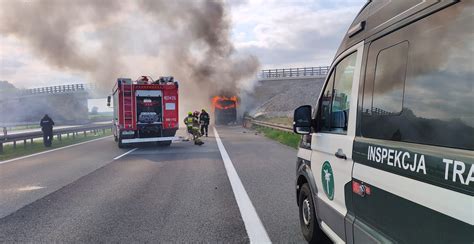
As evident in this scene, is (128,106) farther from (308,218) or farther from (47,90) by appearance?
(47,90)

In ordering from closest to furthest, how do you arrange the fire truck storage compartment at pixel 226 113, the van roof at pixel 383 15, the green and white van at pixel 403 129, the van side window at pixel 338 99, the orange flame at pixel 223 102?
the green and white van at pixel 403 129, the van roof at pixel 383 15, the van side window at pixel 338 99, the fire truck storage compartment at pixel 226 113, the orange flame at pixel 223 102

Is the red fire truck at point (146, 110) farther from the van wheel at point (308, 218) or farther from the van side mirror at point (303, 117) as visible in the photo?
the van side mirror at point (303, 117)

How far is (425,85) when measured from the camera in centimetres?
→ 222

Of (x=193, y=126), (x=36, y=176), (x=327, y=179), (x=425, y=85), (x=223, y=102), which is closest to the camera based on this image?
(x=425, y=85)

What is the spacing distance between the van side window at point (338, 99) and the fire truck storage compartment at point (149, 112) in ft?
46.0

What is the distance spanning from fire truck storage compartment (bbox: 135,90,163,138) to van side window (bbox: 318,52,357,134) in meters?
14.0

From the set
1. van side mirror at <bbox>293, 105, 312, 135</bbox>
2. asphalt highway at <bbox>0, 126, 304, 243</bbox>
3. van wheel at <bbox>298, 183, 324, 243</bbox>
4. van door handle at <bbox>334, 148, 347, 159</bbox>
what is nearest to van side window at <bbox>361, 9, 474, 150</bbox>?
van door handle at <bbox>334, 148, 347, 159</bbox>

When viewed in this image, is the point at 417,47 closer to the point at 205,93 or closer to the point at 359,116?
the point at 359,116

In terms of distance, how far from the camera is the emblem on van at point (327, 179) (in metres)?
3.50

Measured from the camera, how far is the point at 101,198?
279 inches

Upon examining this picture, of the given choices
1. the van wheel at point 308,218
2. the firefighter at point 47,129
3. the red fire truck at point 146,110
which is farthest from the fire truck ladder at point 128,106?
the van wheel at point 308,218

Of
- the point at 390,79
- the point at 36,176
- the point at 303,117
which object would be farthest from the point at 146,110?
the point at 390,79

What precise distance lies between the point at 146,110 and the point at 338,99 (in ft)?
48.6

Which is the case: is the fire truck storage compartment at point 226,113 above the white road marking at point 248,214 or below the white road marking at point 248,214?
above
